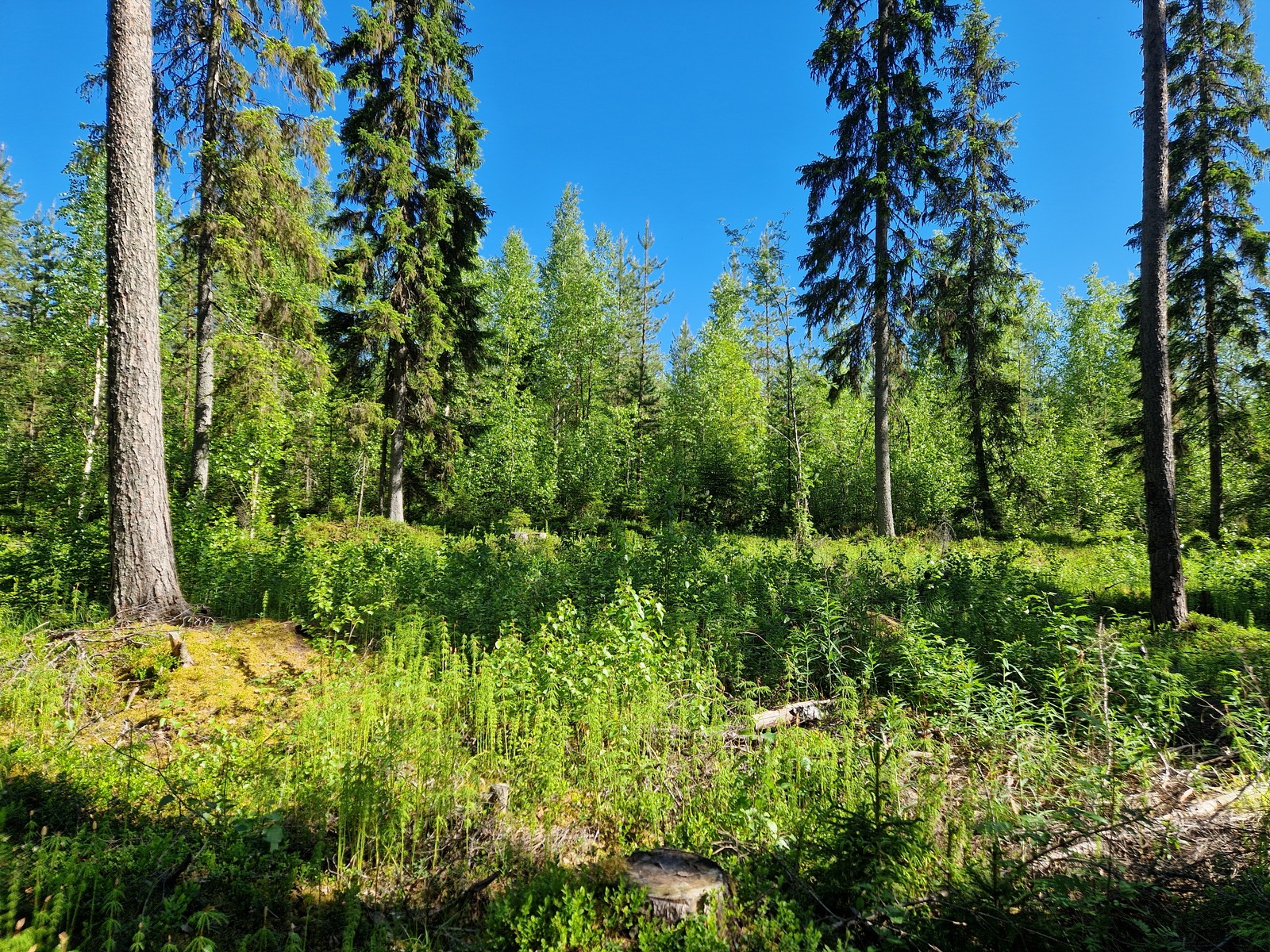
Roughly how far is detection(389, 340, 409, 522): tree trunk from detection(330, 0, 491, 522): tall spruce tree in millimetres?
23

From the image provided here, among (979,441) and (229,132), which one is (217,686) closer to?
(229,132)

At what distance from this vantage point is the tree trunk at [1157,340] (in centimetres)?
673

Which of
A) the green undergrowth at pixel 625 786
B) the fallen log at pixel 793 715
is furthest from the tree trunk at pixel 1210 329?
the fallen log at pixel 793 715

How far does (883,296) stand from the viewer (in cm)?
1461

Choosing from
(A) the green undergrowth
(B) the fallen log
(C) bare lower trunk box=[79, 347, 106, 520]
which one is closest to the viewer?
(A) the green undergrowth

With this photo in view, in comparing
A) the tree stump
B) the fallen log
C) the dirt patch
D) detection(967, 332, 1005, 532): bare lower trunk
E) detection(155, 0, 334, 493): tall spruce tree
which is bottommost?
the fallen log

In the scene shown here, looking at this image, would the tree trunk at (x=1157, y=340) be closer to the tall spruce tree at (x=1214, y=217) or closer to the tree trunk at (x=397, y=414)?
the tall spruce tree at (x=1214, y=217)

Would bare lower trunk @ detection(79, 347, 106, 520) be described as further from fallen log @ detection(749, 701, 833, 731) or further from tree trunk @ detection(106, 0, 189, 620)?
fallen log @ detection(749, 701, 833, 731)

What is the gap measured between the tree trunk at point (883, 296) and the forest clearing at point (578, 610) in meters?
0.13

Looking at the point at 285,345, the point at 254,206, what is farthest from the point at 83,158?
the point at 285,345

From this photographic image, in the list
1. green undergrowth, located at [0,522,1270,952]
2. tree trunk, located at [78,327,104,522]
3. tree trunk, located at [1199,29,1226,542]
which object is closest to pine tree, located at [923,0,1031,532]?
tree trunk, located at [1199,29,1226,542]

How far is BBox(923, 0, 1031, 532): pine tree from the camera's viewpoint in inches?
652

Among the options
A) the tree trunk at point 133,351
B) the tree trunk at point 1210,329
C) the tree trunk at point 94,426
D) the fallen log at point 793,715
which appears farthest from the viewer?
the tree trunk at point 94,426

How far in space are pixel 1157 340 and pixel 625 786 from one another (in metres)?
8.34
